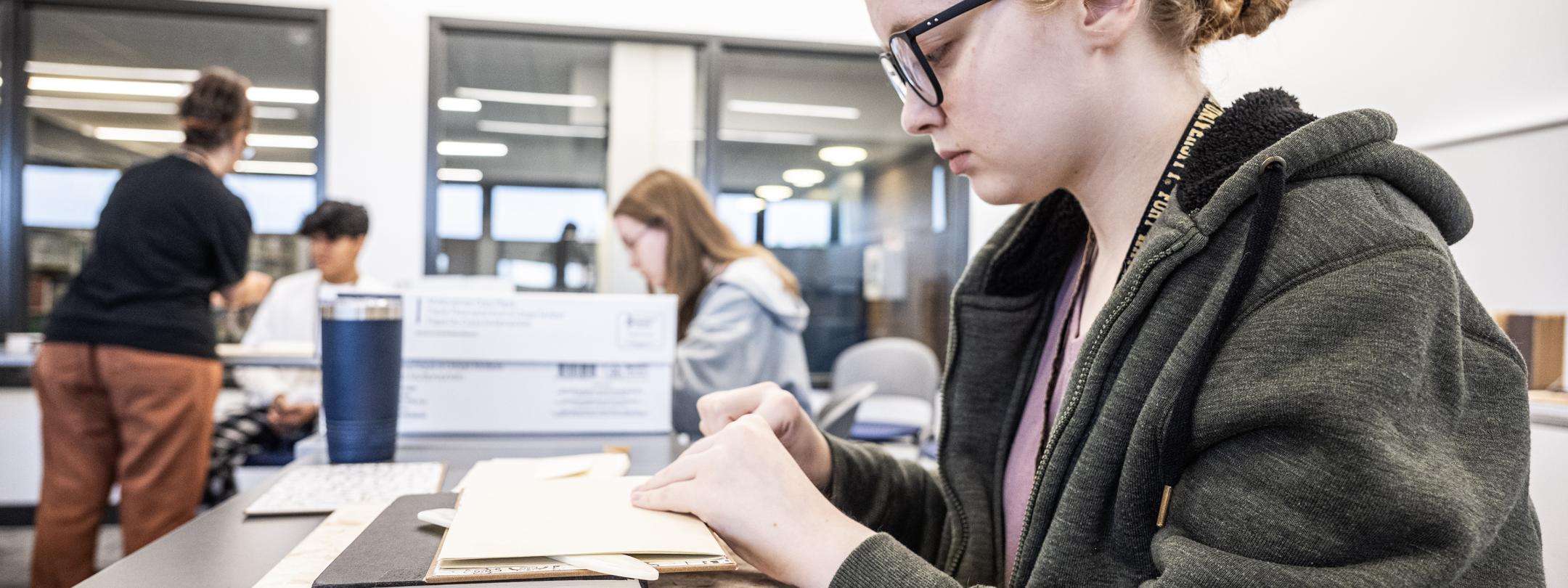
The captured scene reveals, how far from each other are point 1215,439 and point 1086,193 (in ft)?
1.11

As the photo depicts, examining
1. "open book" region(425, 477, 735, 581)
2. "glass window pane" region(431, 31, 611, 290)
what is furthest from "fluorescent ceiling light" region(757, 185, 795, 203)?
"open book" region(425, 477, 735, 581)

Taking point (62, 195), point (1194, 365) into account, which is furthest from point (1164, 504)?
point (62, 195)

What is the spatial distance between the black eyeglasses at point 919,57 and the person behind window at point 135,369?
85.0 inches

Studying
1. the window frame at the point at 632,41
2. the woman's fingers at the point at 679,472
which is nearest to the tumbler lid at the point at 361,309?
the woman's fingers at the point at 679,472

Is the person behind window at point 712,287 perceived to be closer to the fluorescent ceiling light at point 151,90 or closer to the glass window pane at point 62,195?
the fluorescent ceiling light at point 151,90

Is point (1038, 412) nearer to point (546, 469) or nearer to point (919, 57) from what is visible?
point (919, 57)

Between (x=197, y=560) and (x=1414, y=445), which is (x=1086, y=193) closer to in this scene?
(x=1414, y=445)

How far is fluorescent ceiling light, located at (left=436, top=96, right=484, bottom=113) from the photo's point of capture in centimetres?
405

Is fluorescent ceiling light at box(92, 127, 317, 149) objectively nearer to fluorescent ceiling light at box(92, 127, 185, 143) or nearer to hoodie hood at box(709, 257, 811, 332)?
fluorescent ceiling light at box(92, 127, 185, 143)

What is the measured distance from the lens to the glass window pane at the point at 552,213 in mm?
4203

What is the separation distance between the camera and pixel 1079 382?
671 mm

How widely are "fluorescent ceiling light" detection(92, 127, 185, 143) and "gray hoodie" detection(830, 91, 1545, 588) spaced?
4.40 metres

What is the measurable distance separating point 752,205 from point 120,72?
9.22ft

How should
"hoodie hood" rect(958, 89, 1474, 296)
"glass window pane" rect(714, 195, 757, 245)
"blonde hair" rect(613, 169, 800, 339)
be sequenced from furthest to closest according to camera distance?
1. "glass window pane" rect(714, 195, 757, 245)
2. "blonde hair" rect(613, 169, 800, 339)
3. "hoodie hood" rect(958, 89, 1474, 296)
